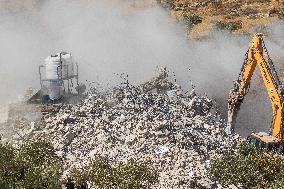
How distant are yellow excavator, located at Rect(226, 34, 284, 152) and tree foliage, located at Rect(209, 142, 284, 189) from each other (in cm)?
408

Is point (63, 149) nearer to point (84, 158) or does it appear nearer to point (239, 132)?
point (84, 158)

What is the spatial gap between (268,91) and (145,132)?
7.78 m

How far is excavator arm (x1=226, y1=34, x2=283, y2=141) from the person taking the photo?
2947cm

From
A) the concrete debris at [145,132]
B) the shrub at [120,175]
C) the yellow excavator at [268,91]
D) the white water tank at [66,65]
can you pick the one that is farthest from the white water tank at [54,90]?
the shrub at [120,175]

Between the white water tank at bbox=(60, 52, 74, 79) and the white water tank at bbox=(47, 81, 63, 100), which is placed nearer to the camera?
the white water tank at bbox=(47, 81, 63, 100)

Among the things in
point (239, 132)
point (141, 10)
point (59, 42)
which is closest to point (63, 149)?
point (239, 132)

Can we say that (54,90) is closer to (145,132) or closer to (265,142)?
(145,132)

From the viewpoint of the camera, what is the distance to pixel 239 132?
35.1 meters

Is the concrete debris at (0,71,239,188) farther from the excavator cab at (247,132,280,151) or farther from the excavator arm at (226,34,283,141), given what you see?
the excavator arm at (226,34,283,141)

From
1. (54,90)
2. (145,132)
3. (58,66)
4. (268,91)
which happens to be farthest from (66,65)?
(268,91)

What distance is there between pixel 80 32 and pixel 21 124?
74.6 ft

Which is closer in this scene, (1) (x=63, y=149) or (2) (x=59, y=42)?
(1) (x=63, y=149)

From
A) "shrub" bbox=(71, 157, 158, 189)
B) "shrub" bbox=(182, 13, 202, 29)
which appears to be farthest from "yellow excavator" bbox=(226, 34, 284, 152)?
"shrub" bbox=(182, 13, 202, 29)

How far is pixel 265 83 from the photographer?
30750 millimetres
